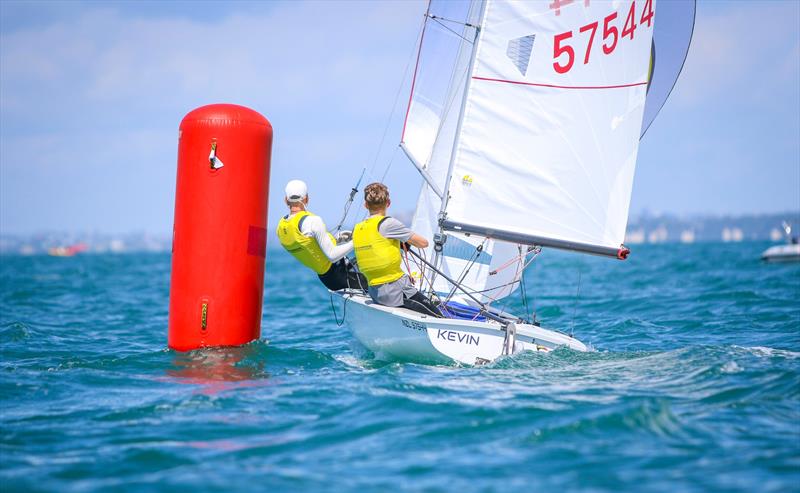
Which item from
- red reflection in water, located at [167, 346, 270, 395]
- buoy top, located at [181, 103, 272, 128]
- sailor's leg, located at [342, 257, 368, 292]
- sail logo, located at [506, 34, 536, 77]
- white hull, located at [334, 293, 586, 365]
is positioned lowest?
red reflection in water, located at [167, 346, 270, 395]

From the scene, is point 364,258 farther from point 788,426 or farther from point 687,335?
point 687,335

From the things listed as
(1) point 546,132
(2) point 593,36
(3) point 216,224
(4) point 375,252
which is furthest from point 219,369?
(2) point 593,36

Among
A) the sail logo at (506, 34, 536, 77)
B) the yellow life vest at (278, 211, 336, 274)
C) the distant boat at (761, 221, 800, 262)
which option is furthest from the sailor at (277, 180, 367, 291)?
the distant boat at (761, 221, 800, 262)

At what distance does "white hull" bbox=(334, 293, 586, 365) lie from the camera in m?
7.18

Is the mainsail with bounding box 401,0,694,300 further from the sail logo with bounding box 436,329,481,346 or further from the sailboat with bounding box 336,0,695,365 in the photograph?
the sail logo with bounding box 436,329,481,346

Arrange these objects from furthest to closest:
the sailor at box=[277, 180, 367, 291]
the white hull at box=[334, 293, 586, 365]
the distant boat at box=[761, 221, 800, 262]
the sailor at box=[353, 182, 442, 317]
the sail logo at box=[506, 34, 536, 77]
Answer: the distant boat at box=[761, 221, 800, 262] < the sail logo at box=[506, 34, 536, 77] < the sailor at box=[277, 180, 367, 291] < the sailor at box=[353, 182, 442, 317] < the white hull at box=[334, 293, 586, 365]

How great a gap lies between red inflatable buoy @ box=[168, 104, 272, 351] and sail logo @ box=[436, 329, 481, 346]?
2.01m

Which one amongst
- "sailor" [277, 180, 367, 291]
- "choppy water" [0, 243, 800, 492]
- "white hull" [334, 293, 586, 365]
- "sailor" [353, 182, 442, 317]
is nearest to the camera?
"choppy water" [0, 243, 800, 492]

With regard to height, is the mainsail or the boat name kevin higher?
the mainsail

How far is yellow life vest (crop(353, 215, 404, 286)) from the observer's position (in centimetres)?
746

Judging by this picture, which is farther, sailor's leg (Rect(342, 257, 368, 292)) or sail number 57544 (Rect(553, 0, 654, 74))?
sailor's leg (Rect(342, 257, 368, 292))

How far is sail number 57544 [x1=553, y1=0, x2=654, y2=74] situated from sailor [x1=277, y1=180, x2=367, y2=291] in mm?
2781

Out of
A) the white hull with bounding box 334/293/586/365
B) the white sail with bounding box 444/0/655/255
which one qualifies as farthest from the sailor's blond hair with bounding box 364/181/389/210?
the white hull with bounding box 334/293/586/365

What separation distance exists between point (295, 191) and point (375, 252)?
1.05 m
